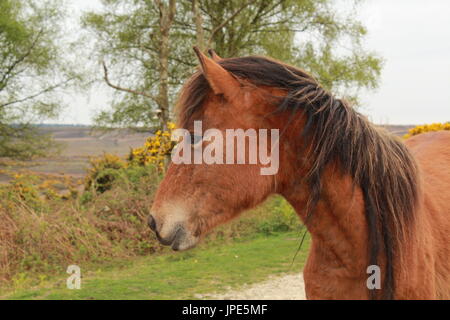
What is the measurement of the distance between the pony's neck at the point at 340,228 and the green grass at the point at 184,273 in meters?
3.76

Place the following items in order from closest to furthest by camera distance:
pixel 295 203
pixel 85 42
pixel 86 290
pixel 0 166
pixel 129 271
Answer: pixel 295 203 < pixel 86 290 < pixel 129 271 < pixel 0 166 < pixel 85 42

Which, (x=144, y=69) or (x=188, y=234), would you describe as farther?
(x=144, y=69)

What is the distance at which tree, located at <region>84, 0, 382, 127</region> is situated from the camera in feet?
58.3

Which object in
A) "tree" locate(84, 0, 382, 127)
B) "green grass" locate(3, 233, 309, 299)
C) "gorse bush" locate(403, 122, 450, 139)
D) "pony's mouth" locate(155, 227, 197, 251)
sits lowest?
"green grass" locate(3, 233, 309, 299)

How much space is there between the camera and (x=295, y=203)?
217 cm

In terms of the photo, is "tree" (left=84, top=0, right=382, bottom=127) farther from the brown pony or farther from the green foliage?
the brown pony

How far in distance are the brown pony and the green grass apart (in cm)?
382

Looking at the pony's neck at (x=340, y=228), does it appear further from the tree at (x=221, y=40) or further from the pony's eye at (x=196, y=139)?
the tree at (x=221, y=40)

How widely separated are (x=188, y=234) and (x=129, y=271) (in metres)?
5.39

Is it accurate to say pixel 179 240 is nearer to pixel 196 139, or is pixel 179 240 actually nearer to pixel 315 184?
pixel 196 139

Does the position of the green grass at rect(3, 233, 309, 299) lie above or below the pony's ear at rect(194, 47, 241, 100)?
below

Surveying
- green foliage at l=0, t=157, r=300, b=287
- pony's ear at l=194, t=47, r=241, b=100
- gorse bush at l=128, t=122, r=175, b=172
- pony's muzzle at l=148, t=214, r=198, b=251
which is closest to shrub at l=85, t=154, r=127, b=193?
green foliage at l=0, t=157, r=300, b=287
